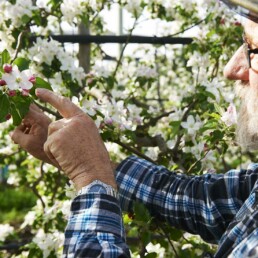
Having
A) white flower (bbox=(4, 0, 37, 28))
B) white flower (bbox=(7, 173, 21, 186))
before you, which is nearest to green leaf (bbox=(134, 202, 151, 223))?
white flower (bbox=(4, 0, 37, 28))

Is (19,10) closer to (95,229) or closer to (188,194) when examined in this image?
(188,194)

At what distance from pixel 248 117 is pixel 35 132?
0.72 m

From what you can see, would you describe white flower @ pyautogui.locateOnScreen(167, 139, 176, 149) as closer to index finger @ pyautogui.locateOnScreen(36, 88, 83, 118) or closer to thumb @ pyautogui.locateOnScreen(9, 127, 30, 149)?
thumb @ pyautogui.locateOnScreen(9, 127, 30, 149)

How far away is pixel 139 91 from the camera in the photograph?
4.34 meters

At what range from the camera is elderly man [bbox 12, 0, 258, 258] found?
1952 millimetres

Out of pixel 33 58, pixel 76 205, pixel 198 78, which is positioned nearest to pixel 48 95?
pixel 76 205

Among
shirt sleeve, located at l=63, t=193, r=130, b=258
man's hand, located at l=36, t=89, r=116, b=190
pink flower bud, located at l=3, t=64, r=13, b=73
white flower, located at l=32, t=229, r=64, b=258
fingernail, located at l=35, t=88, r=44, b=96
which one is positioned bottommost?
white flower, located at l=32, t=229, r=64, b=258

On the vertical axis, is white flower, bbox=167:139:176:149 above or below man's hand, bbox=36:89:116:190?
below

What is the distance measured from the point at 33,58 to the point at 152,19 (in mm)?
1040

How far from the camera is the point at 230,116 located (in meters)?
2.69

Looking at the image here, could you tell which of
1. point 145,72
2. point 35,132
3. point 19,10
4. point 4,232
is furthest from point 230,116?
point 4,232

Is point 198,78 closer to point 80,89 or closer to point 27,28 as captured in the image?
point 80,89

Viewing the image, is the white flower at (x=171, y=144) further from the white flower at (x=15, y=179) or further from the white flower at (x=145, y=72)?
the white flower at (x=15, y=179)

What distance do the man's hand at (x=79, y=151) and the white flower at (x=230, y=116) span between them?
705 mm
